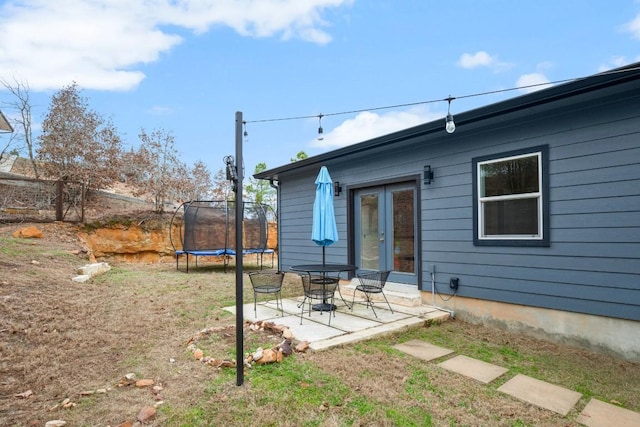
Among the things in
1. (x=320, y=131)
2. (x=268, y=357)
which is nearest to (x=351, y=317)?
(x=268, y=357)

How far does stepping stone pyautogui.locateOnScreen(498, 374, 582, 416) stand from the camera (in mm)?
Answer: 2350

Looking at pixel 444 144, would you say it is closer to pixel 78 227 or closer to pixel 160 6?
pixel 160 6

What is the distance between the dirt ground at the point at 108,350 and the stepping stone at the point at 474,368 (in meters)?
0.28

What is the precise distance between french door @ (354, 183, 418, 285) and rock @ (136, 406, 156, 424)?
395 cm

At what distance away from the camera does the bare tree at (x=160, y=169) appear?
12398mm

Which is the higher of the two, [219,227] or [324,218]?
[324,218]

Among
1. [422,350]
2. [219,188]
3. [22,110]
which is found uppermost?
[22,110]

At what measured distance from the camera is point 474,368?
9.82 feet

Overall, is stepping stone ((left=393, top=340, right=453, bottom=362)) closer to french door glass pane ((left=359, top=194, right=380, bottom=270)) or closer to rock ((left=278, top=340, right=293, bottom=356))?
rock ((left=278, top=340, right=293, bottom=356))

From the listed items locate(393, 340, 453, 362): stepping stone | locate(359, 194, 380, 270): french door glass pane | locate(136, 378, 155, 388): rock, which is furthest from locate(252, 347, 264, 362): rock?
locate(359, 194, 380, 270): french door glass pane

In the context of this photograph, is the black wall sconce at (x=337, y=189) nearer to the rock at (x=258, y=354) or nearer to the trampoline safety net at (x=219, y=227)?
the trampoline safety net at (x=219, y=227)

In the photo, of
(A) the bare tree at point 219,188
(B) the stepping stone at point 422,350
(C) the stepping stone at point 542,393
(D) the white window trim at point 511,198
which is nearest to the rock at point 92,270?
(B) the stepping stone at point 422,350

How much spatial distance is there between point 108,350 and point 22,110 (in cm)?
1026

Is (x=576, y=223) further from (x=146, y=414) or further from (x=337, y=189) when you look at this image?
(x=146, y=414)
